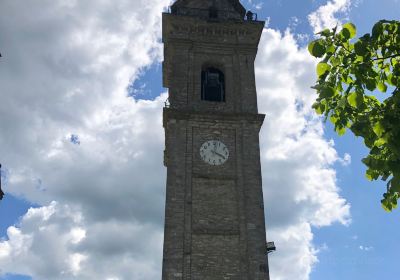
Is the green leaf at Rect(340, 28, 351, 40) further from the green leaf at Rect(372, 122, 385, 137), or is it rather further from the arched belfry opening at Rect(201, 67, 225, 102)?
the arched belfry opening at Rect(201, 67, 225, 102)

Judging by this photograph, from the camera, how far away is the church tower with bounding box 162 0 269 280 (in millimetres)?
18344

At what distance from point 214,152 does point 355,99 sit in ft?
48.7

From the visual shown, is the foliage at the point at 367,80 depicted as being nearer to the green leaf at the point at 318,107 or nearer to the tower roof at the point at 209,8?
the green leaf at the point at 318,107

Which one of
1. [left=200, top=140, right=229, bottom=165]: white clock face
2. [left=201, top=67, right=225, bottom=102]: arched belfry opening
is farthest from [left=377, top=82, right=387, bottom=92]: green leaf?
[left=201, top=67, right=225, bottom=102]: arched belfry opening

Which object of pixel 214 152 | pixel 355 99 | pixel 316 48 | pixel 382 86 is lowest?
pixel 355 99

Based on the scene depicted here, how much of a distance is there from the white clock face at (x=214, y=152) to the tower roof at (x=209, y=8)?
7414 mm

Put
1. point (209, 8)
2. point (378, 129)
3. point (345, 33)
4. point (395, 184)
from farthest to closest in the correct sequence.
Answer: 1. point (209, 8)
2. point (345, 33)
3. point (378, 129)
4. point (395, 184)

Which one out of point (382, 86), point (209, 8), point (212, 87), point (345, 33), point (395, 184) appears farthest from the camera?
point (209, 8)

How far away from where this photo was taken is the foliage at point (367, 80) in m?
6.01

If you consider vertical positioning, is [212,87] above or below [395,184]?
above

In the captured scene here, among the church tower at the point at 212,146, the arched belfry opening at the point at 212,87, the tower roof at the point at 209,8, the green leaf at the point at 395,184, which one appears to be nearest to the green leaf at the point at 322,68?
the green leaf at the point at 395,184

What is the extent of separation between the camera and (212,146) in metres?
21.0

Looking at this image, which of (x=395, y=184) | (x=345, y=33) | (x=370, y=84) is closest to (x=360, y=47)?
(x=345, y=33)

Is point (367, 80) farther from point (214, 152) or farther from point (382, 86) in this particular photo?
point (214, 152)
